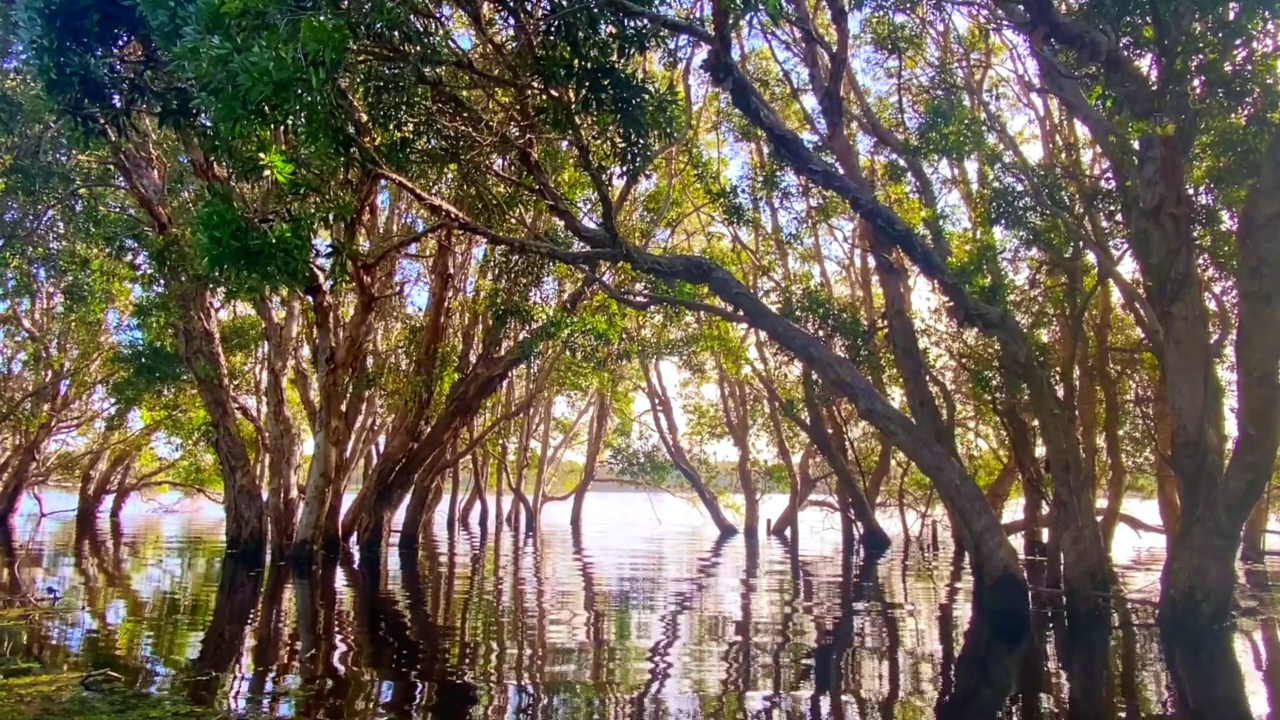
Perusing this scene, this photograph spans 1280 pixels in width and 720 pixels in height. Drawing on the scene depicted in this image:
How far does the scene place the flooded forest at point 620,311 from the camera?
736 centimetres

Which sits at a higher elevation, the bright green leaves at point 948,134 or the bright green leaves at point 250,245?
the bright green leaves at point 948,134

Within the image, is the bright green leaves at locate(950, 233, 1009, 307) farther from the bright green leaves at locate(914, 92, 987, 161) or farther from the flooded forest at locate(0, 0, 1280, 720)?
the bright green leaves at locate(914, 92, 987, 161)

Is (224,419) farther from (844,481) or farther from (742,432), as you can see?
(742,432)

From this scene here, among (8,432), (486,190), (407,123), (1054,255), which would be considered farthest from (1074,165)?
(8,432)

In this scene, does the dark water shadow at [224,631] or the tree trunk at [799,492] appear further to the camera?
the tree trunk at [799,492]

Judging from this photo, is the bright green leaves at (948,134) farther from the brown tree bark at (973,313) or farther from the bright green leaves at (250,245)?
the bright green leaves at (250,245)

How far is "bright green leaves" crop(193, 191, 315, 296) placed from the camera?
25.3 feet

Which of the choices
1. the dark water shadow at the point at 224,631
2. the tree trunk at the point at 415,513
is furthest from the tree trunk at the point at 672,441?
the dark water shadow at the point at 224,631

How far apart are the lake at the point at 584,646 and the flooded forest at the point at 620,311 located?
7 centimetres

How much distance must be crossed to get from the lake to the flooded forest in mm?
69

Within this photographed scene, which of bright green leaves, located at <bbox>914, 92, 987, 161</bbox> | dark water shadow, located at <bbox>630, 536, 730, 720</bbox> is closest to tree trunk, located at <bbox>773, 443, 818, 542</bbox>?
dark water shadow, located at <bbox>630, 536, 730, 720</bbox>

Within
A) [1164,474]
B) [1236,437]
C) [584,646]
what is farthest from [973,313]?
[1164,474]

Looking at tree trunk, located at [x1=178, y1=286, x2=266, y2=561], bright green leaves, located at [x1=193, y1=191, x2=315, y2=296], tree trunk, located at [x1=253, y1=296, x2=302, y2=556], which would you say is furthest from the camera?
tree trunk, located at [x1=253, y1=296, x2=302, y2=556]

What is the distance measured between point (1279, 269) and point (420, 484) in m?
→ 15.8
